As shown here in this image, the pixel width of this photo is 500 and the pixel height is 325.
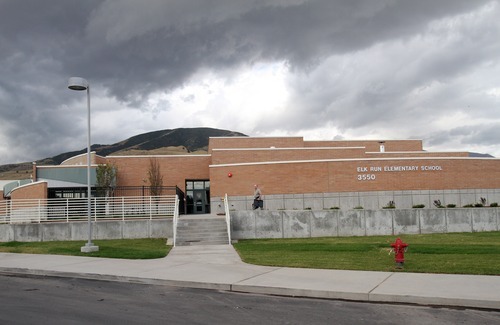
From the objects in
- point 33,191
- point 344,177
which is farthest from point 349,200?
point 33,191

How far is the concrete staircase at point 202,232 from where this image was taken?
20.3 metres

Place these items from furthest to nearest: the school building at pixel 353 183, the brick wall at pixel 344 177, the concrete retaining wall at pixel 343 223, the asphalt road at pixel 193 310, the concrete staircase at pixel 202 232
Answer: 1. the brick wall at pixel 344 177
2. the school building at pixel 353 183
3. the concrete retaining wall at pixel 343 223
4. the concrete staircase at pixel 202 232
5. the asphalt road at pixel 193 310

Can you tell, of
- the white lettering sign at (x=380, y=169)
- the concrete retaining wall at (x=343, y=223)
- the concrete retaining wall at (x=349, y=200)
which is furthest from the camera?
the white lettering sign at (x=380, y=169)

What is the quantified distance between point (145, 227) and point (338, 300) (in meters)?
15.8

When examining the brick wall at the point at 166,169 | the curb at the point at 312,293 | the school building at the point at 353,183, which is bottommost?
the curb at the point at 312,293

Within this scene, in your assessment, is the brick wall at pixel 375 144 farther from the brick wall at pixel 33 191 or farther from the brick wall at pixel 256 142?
the brick wall at pixel 33 191

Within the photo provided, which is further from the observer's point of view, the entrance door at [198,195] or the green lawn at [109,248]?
the entrance door at [198,195]

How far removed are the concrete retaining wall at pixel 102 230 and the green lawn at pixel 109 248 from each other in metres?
0.71

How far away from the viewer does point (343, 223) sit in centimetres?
2283

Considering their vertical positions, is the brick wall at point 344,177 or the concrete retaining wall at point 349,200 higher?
the brick wall at point 344,177

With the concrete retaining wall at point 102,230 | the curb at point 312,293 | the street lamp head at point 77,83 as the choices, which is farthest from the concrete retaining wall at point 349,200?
the curb at point 312,293

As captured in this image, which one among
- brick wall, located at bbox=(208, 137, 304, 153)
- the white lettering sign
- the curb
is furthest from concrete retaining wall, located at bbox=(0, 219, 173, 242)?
brick wall, located at bbox=(208, 137, 304, 153)

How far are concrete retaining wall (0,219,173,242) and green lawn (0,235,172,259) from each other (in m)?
0.71

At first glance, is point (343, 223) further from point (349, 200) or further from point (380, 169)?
point (380, 169)
